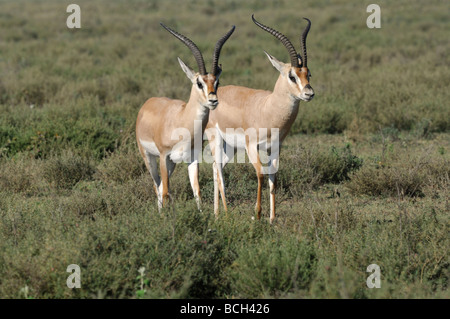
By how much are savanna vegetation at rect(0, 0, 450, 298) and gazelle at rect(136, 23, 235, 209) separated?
1.42 ft

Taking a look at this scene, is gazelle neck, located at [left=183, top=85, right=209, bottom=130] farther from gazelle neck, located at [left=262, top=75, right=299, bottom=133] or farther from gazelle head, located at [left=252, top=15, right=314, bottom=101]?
gazelle head, located at [left=252, top=15, right=314, bottom=101]

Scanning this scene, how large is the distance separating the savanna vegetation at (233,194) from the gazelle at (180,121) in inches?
17.0

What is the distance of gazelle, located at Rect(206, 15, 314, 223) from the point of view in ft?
19.6

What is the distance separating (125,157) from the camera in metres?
8.16

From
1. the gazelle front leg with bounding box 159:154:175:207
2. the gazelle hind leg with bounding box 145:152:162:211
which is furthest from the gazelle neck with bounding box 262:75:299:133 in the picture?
the gazelle hind leg with bounding box 145:152:162:211

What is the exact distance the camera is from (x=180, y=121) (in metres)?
6.03

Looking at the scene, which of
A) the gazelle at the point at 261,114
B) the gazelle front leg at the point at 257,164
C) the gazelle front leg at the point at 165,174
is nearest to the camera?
the gazelle at the point at 261,114

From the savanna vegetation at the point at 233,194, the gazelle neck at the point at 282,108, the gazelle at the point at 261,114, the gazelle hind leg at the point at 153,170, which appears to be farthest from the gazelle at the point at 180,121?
the gazelle neck at the point at 282,108

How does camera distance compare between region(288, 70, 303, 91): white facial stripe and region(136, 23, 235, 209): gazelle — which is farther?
region(288, 70, 303, 91): white facial stripe

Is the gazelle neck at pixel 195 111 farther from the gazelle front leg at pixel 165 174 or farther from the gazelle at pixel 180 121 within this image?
the gazelle front leg at pixel 165 174

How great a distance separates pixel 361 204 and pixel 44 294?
165 inches

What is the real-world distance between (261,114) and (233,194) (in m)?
1.53

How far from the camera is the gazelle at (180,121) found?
5.71m
